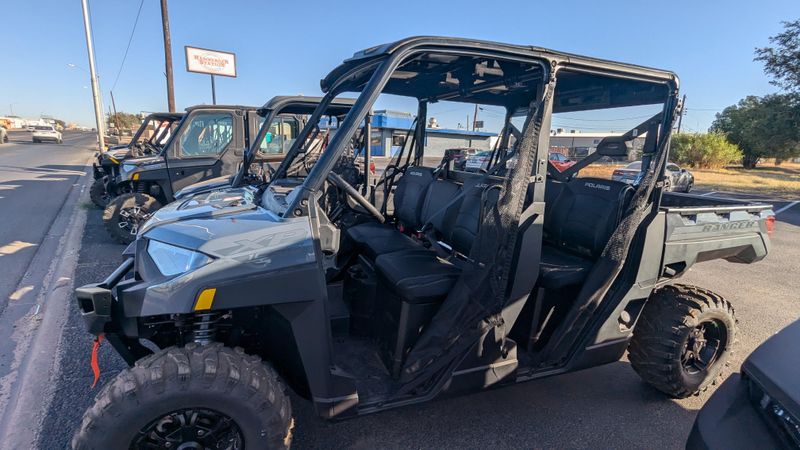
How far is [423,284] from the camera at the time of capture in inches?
94.7

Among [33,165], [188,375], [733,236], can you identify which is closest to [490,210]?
[188,375]

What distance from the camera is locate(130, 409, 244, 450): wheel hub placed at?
1853mm

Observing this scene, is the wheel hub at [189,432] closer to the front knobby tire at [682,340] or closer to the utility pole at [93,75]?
the front knobby tire at [682,340]

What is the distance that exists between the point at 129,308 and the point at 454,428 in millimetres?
1961

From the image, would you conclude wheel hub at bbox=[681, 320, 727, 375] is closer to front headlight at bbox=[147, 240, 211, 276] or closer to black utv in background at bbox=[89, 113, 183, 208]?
front headlight at bbox=[147, 240, 211, 276]

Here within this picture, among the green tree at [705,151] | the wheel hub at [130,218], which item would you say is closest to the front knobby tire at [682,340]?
the wheel hub at [130,218]

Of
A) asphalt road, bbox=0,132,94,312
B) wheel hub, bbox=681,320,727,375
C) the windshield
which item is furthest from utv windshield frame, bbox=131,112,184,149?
wheel hub, bbox=681,320,727,375

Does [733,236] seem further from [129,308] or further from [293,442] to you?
[129,308]

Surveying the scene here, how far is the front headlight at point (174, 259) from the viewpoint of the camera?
190cm

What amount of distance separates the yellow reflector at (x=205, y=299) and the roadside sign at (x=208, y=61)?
19.5 metres

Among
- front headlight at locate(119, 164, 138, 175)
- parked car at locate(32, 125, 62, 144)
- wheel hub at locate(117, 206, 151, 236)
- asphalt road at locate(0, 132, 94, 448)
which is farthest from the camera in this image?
parked car at locate(32, 125, 62, 144)

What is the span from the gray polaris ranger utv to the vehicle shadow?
0.27 metres

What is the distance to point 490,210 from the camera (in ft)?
7.61

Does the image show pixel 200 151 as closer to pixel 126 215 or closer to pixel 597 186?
pixel 126 215
